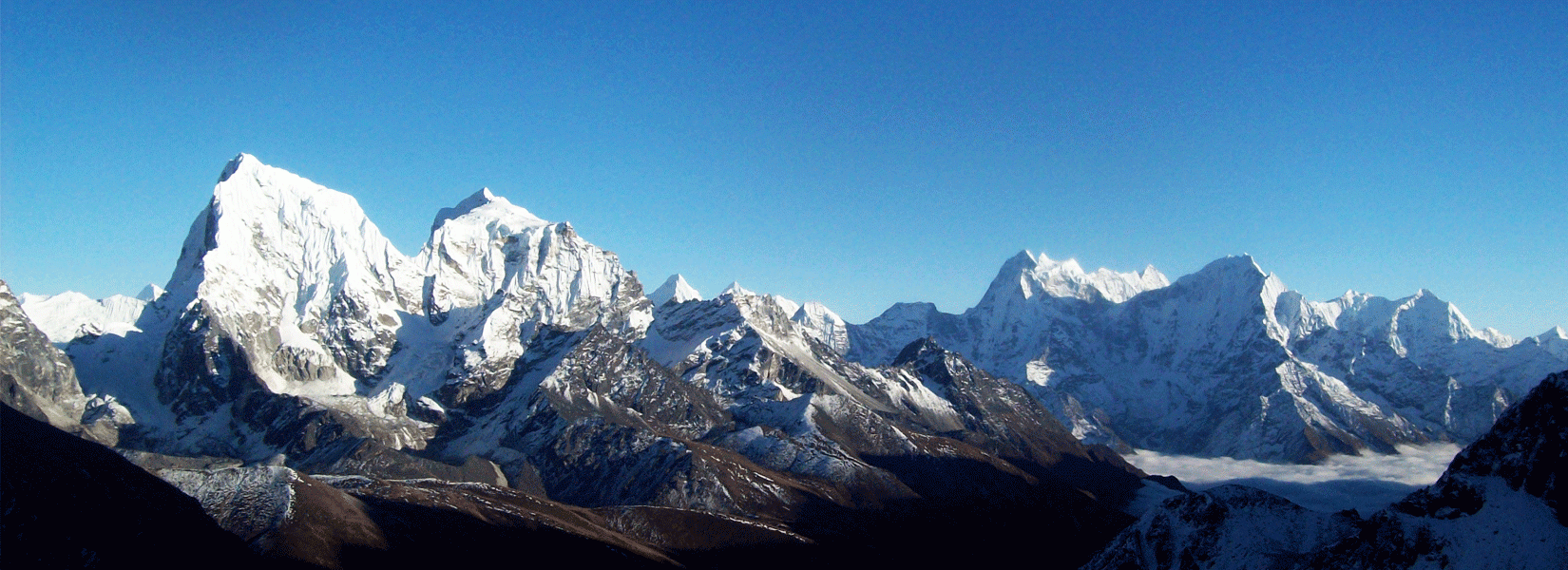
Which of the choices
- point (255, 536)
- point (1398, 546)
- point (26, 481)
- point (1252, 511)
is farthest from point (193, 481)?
point (1398, 546)

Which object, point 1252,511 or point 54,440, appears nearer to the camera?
point 54,440

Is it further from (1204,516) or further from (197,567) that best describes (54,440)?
(1204,516)

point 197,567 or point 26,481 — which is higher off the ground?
point 26,481

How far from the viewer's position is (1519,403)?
150000mm

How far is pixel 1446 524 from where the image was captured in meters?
144

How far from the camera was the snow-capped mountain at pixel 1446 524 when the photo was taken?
13688 centimetres

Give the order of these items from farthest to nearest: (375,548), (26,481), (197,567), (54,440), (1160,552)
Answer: (375,548) → (1160,552) → (54,440) → (197,567) → (26,481)

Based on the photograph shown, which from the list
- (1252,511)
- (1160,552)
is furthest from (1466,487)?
(1160,552)

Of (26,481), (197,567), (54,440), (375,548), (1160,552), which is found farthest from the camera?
(375,548)

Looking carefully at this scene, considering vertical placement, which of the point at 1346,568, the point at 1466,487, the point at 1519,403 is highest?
the point at 1519,403

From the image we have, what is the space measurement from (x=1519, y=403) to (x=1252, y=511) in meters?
43.3

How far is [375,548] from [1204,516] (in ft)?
491

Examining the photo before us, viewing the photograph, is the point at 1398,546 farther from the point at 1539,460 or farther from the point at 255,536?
the point at 255,536

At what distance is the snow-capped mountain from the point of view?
136875 mm
